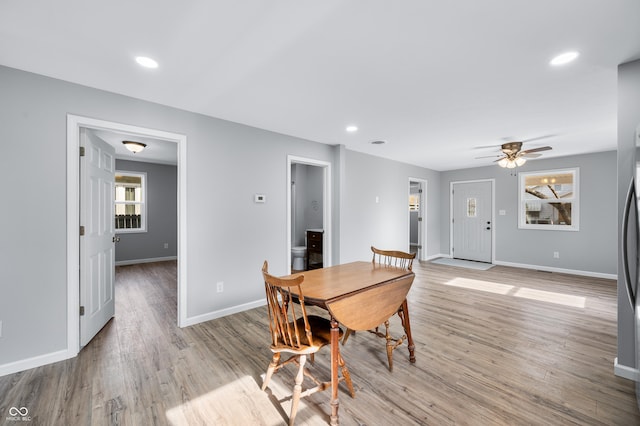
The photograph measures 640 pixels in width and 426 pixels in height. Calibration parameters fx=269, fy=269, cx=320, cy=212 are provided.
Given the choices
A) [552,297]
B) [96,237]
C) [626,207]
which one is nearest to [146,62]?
[96,237]

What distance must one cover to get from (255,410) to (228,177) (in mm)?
2295

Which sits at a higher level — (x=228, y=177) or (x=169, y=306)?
(x=228, y=177)

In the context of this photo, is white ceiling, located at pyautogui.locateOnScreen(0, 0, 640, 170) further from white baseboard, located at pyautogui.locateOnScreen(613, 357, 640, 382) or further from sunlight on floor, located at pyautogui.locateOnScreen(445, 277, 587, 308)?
sunlight on floor, located at pyautogui.locateOnScreen(445, 277, 587, 308)

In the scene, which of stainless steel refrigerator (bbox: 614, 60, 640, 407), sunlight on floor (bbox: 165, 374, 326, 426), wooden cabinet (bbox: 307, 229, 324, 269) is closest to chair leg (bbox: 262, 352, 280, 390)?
sunlight on floor (bbox: 165, 374, 326, 426)

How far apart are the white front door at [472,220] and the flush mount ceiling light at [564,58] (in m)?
4.66

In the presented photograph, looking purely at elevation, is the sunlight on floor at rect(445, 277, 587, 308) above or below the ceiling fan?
below

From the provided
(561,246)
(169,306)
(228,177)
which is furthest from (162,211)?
(561,246)

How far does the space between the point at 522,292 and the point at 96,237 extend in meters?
5.41

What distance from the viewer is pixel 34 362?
2037 mm

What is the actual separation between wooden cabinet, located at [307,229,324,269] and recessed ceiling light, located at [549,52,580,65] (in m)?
3.91

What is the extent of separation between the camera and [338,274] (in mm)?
2150

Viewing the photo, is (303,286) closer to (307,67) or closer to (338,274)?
(338,274)

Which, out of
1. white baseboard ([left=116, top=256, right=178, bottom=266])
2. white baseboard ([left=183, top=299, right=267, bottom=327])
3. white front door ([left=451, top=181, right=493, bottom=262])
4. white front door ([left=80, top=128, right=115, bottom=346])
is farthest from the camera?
white front door ([left=451, top=181, right=493, bottom=262])

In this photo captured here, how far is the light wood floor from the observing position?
1.60 metres
